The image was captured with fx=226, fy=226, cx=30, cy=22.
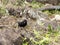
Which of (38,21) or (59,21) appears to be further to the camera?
(59,21)

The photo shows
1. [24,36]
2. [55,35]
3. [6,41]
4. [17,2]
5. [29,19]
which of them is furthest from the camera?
[17,2]

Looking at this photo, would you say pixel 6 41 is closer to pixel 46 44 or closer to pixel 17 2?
pixel 46 44

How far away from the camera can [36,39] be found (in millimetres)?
5324

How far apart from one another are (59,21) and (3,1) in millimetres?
1990

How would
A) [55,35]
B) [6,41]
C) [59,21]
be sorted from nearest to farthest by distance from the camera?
[6,41] < [55,35] < [59,21]

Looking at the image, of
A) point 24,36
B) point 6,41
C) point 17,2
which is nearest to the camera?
point 6,41

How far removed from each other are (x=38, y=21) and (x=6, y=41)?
2.20 meters

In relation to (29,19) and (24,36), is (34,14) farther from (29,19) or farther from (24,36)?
(24,36)

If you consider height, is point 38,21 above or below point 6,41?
below

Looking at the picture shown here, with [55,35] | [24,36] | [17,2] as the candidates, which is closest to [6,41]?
[24,36]

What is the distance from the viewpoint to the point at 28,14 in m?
6.68

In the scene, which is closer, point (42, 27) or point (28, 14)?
point (42, 27)

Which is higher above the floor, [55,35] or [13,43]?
[13,43]

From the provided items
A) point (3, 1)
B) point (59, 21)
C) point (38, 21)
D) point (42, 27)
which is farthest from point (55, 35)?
point (3, 1)
